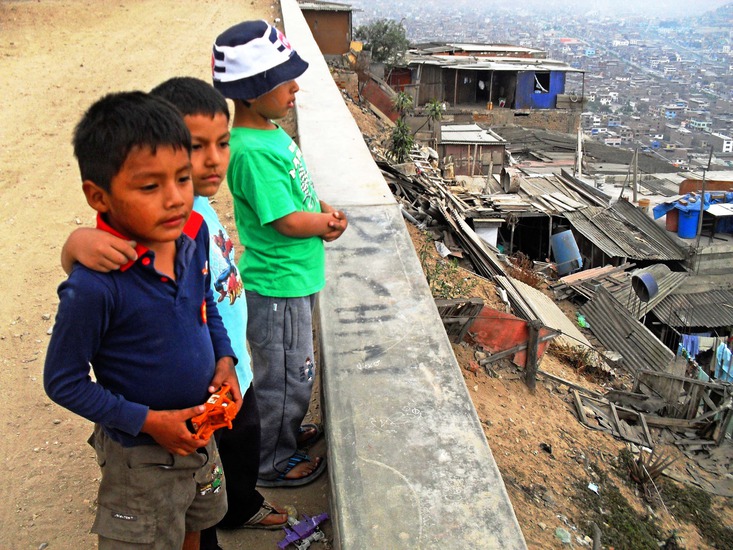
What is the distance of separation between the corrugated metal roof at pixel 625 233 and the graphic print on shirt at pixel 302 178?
13587 mm

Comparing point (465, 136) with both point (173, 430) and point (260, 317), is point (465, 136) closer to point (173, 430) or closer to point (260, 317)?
point (260, 317)

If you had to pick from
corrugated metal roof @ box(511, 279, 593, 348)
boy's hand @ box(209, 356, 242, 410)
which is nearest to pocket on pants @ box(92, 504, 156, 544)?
boy's hand @ box(209, 356, 242, 410)

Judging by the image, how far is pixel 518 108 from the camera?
3106cm

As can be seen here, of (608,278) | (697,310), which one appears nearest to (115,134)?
(608,278)

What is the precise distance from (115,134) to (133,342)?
46 cm

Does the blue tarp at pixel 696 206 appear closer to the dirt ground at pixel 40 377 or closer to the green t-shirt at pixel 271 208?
the dirt ground at pixel 40 377

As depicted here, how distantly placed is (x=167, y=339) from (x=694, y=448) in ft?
20.7

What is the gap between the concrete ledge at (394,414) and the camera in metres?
1.83

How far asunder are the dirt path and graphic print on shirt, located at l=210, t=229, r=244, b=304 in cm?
93

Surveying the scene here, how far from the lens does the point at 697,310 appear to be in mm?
13547

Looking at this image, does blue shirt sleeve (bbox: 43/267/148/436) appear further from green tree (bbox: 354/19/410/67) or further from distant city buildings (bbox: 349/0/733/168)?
green tree (bbox: 354/19/410/67)

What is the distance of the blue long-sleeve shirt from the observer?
4.42ft

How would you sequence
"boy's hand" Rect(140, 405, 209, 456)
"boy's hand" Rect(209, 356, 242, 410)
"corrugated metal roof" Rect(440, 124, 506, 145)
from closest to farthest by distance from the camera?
"boy's hand" Rect(140, 405, 209, 456) < "boy's hand" Rect(209, 356, 242, 410) < "corrugated metal roof" Rect(440, 124, 506, 145)

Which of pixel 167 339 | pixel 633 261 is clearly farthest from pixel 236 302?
pixel 633 261
